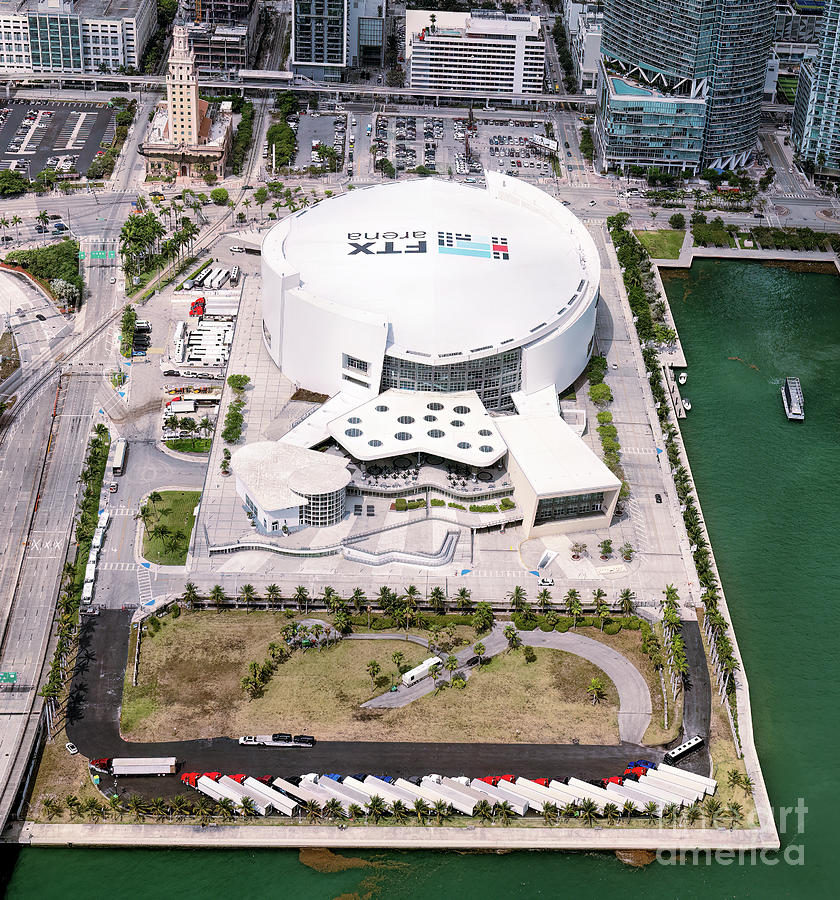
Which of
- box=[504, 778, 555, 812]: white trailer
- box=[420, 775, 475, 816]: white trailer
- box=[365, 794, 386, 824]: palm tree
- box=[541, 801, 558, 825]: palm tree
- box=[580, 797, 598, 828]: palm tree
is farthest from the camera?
box=[504, 778, 555, 812]: white trailer

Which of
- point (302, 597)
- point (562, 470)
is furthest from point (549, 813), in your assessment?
point (562, 470)

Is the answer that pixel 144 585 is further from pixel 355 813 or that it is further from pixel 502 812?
pixel 502 812

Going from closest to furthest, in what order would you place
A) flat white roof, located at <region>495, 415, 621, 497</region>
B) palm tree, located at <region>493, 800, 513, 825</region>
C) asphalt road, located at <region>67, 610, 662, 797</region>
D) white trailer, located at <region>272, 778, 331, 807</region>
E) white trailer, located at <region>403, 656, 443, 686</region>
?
palm tree, located at <region>493, 800, 513, 825</region>
white trailer, located at <region>272, 778, 331, 807</region>
asphalt road, located at <region>67, 610, 662, 797</region>
white trailer, located at <region>403, 656, 443, 686</region>
flat white roof, located at <region>495, 415, 621, 497</region>

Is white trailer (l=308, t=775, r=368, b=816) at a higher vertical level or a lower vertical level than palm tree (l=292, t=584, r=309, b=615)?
lower

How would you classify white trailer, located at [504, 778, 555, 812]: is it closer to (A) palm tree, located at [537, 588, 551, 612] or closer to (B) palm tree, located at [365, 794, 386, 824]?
(B) palm tree, located at [365, 794, 386, 824]

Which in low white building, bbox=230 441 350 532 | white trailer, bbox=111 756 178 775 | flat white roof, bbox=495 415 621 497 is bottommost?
white trailer, bbox=111 756 178 775

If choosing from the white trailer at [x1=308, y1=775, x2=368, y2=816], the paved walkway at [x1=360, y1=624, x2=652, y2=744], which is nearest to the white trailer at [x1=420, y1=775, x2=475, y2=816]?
the white trailer at [x1=308, y1=775, x2=368, y2=816]

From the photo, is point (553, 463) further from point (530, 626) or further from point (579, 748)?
point (579, 748)
